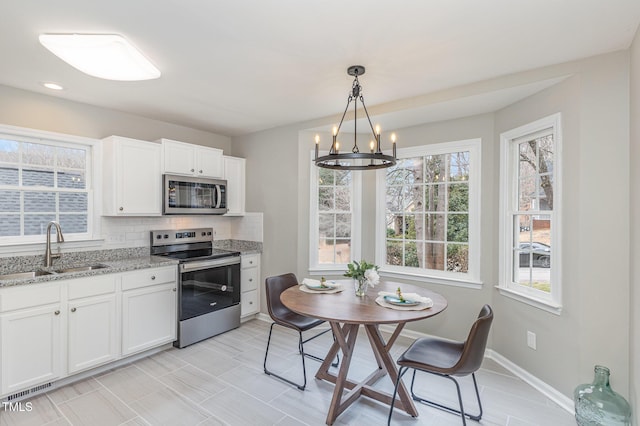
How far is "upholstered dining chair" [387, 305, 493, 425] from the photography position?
190 centimetres

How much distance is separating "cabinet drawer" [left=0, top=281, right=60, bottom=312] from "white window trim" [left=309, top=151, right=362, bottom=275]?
242cm

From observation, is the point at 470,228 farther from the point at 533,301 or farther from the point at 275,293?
the point at 275,293

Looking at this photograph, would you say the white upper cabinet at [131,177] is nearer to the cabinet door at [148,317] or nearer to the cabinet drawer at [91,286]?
the cabinet drawer at [91,286]

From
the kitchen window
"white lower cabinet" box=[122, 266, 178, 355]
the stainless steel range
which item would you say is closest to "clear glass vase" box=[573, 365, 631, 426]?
the stainless steel range

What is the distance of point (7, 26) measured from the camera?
185 centimetres

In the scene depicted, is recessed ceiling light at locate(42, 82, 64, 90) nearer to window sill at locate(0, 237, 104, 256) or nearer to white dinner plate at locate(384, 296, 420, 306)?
window sill at locate(0, 237, 104, 256)

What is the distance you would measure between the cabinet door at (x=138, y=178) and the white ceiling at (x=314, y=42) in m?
0.52

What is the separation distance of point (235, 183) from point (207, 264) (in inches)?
49.5

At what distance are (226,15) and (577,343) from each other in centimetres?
313

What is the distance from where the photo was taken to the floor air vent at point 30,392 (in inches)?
91.9

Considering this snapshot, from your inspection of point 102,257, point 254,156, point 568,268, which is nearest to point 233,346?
point 102,257

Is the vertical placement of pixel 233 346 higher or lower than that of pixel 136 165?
lower

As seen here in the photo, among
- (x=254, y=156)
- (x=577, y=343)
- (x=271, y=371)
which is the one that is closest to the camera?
(x=577, y=343)

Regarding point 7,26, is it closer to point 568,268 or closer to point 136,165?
point 136,165
